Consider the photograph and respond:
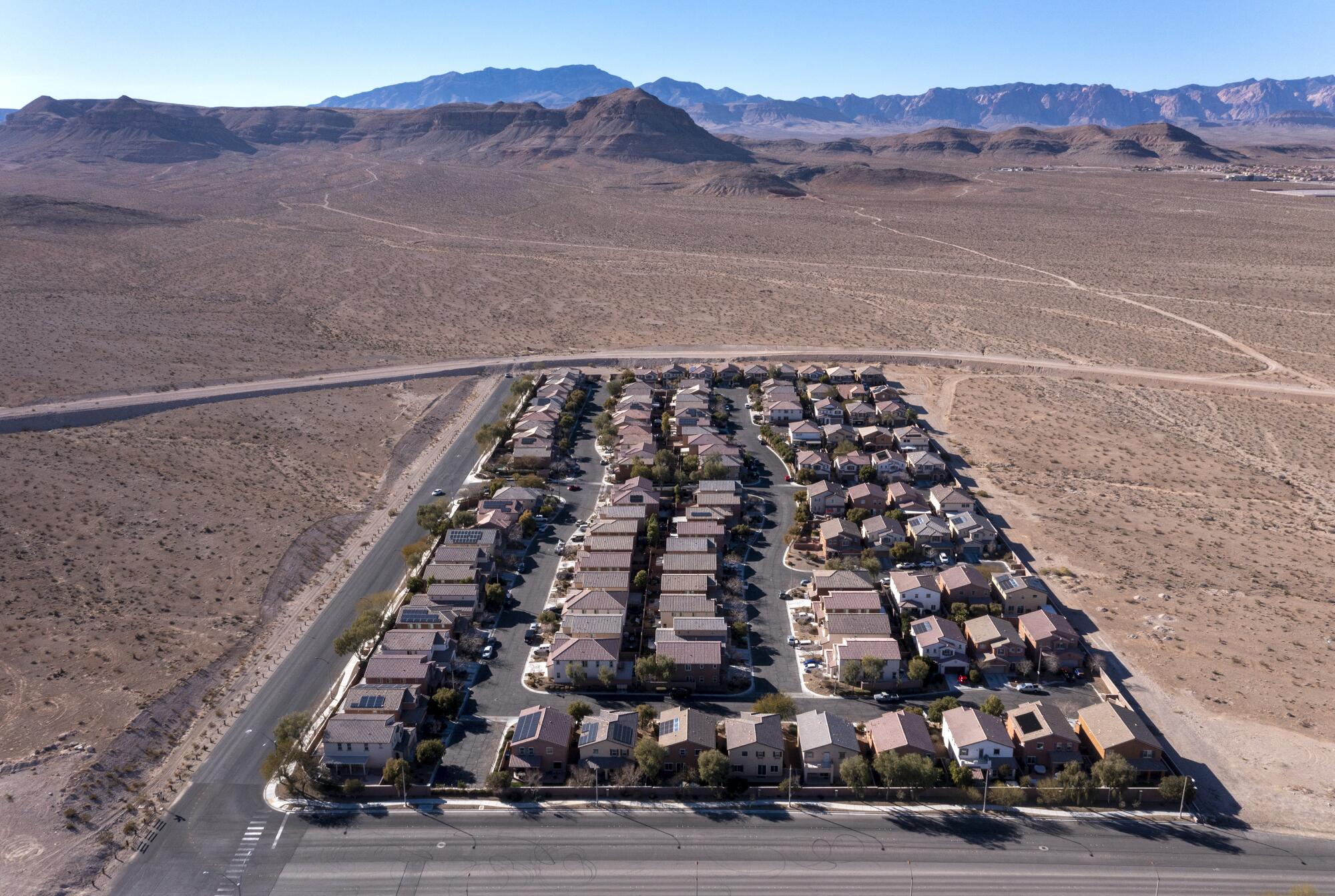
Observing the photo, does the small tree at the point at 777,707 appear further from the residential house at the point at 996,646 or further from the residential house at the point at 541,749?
the residential house at the point at 996,646

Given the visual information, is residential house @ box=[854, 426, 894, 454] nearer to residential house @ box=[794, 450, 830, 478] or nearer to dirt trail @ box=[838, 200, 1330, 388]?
residential house @ box=[794, 450, 830, 478]

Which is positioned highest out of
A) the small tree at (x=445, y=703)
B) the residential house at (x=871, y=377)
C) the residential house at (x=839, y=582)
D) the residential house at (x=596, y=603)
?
the residential house at (x=871, y=377)

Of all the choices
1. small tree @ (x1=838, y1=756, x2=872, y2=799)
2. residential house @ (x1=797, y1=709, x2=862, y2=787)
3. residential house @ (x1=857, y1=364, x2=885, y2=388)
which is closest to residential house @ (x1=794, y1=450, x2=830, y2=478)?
residential house @ (x1=857, y1=364, x2=885, y2=388)

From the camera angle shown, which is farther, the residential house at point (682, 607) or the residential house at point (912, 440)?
the residential house at point (912, 440)

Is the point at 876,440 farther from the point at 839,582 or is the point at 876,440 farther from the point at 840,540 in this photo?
the point at 839,582

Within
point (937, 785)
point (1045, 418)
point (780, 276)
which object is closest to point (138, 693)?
point (937, 785)

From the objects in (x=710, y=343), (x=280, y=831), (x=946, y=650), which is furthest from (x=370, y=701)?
(x=710, y=343)

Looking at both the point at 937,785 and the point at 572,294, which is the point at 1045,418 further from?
the point at 572,294

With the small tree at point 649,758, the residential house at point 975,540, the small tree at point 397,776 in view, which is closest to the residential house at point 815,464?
the residential house at point 975,540
